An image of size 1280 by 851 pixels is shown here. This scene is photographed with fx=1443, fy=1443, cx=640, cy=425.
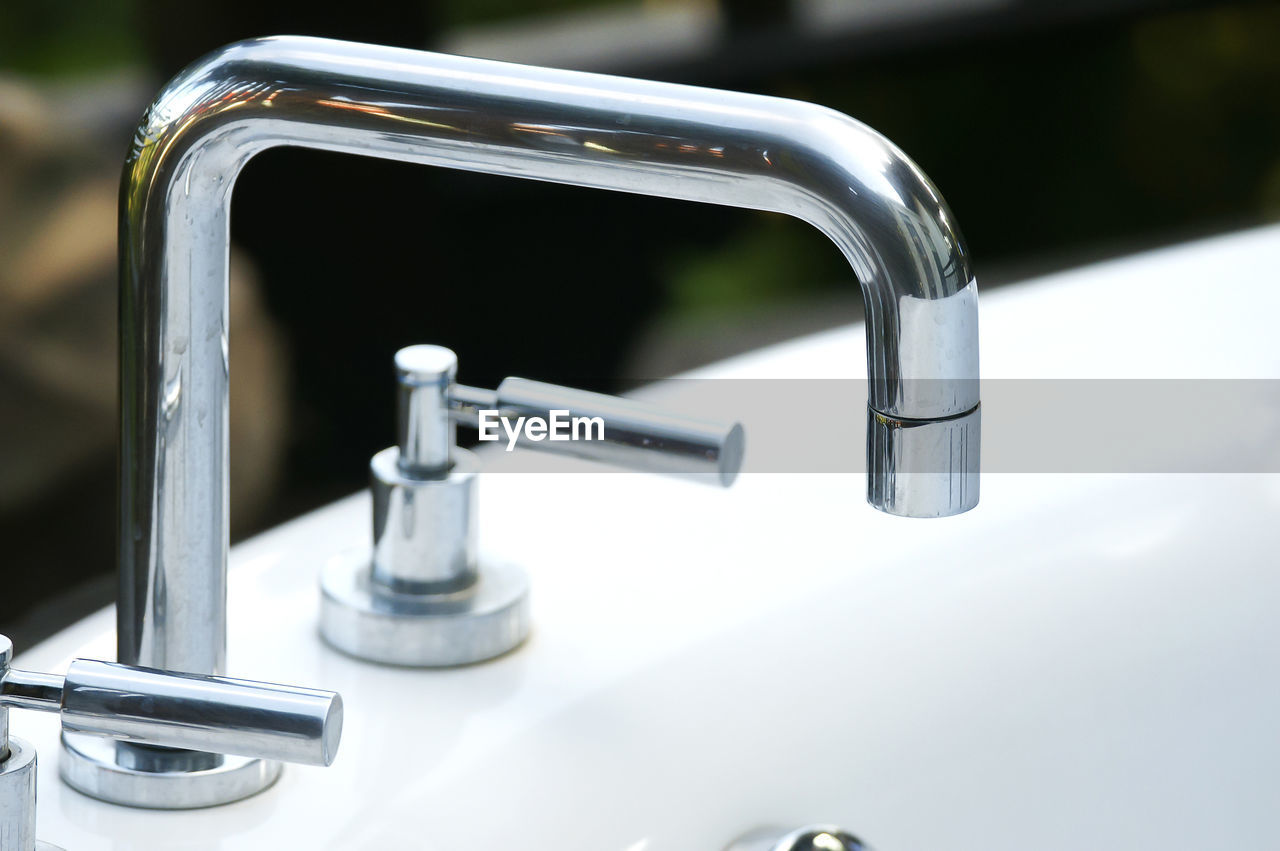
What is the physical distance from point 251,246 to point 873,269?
903mm

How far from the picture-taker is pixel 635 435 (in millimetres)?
310

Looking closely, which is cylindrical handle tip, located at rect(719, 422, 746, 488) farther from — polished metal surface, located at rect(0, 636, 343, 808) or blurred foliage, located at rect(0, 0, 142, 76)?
blurred foliage, located at rect(0, 0, 142, 76)

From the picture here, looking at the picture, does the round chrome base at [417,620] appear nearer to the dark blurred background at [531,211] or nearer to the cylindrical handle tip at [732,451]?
the cylindrical handle tip at [732,451]

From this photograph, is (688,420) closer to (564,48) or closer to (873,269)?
(873,269)

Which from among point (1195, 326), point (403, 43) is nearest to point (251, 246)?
point (403, 43)

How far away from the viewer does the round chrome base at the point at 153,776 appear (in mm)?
301

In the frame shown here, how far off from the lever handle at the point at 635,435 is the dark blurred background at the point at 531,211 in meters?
0.59

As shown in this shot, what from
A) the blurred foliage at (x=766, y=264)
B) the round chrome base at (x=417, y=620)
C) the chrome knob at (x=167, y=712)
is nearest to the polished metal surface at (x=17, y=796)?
the chrome knob at (x=167, y=712)

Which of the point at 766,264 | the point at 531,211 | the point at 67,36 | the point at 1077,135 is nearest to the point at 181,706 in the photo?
the point at 67,36

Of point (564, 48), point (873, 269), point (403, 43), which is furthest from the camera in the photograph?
point (564, 48)

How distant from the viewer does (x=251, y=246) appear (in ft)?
3.51

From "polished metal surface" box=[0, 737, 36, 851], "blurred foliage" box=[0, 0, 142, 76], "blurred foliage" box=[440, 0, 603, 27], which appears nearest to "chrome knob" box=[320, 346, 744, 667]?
"polished metal surface" box=[0, 737, 36, 851]

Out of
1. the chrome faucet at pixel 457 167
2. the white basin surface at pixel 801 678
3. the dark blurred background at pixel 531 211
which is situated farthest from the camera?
the dark blurred background at pixel 531 211

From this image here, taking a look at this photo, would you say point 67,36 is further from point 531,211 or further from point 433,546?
point 433,546
